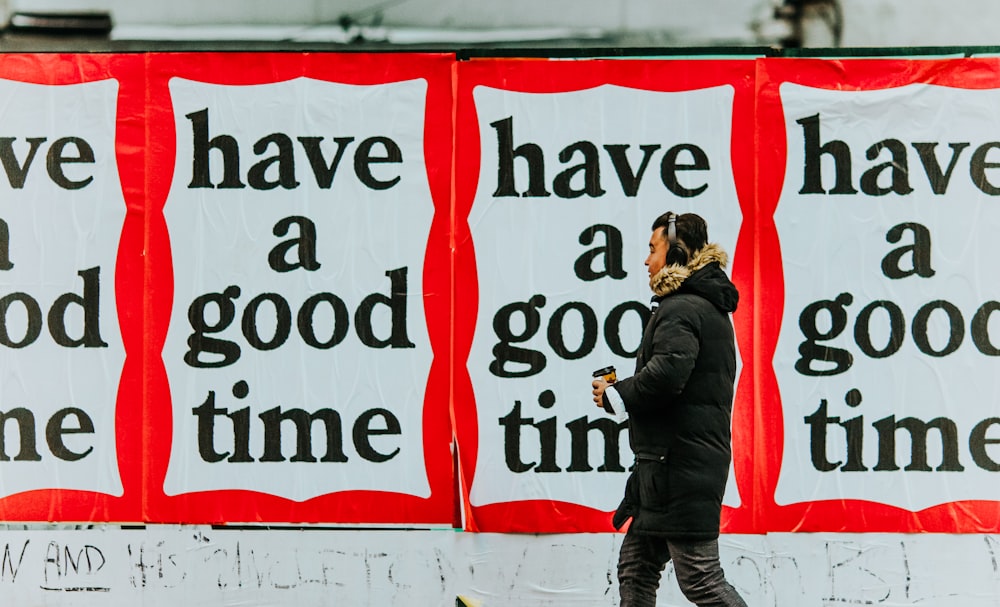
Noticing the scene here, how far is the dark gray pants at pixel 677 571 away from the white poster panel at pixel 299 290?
4.78 feet

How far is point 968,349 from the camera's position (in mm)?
5715

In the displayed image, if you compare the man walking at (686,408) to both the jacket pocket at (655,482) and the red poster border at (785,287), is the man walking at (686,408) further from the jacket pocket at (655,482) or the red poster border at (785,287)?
the red poster border at (785,287)

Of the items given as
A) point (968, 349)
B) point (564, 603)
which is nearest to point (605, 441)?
point (564, 603)

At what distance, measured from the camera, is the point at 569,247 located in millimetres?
5719

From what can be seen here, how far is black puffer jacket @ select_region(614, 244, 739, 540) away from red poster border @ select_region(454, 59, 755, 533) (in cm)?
124

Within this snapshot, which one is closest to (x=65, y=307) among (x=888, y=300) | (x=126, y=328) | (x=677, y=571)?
(x=126, y=328)

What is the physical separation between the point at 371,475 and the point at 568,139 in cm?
202

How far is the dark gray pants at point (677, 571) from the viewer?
14.4ft

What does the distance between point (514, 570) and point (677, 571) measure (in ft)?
4.62

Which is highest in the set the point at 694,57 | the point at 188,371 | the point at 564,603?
the point at 694,57

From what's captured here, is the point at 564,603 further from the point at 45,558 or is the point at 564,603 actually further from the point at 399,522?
the point at 45,558

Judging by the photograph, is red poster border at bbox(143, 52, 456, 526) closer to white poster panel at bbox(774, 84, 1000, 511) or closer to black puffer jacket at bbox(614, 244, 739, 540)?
black puffer jacket at bbox(614, 244, 739, 540)

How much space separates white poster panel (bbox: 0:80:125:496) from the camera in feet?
18.9

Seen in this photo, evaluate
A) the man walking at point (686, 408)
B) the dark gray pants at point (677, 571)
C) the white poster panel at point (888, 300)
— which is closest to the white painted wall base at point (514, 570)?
the white poster panel at point (888, 300)
